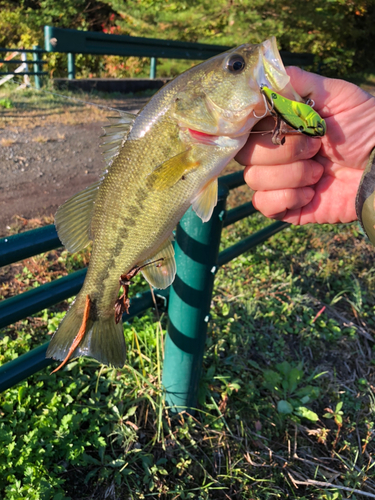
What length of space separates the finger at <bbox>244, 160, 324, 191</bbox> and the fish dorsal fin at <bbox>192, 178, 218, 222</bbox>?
0.28 meters

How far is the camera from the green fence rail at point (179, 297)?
1.52m

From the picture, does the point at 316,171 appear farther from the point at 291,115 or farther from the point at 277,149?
the point at 291,115

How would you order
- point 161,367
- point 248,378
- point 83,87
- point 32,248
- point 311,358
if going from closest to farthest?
point 32,248 → point 161,367 → point 248,378 → point 311,358 → point 83,87

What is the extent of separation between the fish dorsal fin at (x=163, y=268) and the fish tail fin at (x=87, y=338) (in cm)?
21

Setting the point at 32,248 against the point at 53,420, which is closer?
the point at 32,248

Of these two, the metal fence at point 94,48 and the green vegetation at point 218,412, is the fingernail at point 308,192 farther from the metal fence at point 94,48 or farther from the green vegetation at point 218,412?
the metal fence at point 94,48

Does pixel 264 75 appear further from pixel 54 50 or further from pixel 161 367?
pixel 54 50

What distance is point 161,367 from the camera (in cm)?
245

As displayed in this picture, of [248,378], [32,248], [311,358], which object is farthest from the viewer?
[311,358]

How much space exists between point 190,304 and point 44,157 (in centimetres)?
202

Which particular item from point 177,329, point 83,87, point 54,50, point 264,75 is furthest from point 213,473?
point 83,87

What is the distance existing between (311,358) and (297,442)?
31.2 inches

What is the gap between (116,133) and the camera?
1.30m

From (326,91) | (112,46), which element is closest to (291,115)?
(326,91)
